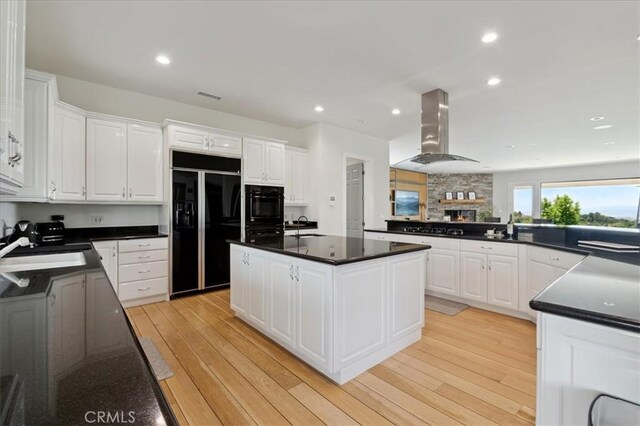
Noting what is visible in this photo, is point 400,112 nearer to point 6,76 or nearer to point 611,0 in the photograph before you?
point 611,0

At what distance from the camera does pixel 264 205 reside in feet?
15.2

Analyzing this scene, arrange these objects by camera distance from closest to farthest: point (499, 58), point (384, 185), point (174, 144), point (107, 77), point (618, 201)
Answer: point (499, 58) → point (107, 77) → point (174, 144) → point (384, 185) → point (618, 201)

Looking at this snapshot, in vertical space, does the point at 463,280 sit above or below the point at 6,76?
below

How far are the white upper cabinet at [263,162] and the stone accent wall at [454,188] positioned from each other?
8084 millimetres

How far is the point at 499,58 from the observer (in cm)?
296

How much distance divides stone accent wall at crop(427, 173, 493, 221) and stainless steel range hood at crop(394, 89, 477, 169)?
316 inches

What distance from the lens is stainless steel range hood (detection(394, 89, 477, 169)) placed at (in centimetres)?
367

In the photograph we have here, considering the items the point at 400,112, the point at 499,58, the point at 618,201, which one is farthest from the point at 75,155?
the point at 618,201

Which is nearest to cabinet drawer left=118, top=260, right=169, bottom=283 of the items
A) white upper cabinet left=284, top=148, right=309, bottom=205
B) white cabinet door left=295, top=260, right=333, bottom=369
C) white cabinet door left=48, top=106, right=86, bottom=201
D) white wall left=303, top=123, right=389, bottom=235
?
white cabinet door left=48, top=106, right=86, bottom=201

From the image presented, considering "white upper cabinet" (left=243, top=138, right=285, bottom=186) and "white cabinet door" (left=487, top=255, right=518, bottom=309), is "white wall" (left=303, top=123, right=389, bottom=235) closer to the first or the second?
"white upper cabinet" (left=243, top=138, right=285, bottom=186)

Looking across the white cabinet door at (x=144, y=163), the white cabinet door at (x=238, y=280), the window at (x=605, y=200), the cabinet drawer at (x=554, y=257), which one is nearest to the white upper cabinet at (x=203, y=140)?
the white cabinet door at (x=144, y=163)

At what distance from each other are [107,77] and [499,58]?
14.2 ft

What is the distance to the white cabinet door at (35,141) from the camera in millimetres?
2516

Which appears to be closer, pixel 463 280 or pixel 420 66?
pixel 420 66
